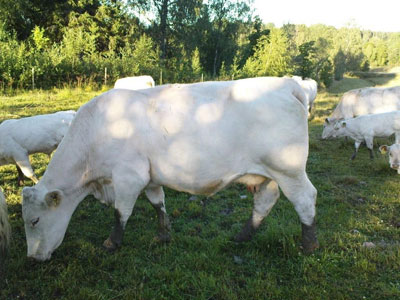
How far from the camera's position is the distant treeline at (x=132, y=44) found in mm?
18500

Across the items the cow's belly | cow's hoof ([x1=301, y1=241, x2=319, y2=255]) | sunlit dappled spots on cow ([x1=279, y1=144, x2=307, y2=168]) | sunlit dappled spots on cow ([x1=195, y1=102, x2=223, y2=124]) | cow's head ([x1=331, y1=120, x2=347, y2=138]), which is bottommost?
cow's head ([x1=331, y1=120, x2=347, y2=138])

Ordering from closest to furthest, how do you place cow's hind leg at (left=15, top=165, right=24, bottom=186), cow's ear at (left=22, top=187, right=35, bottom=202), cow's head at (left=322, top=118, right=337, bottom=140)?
1. cow's ear at (left=22, top=187, right=35, bottom=202)
2. cow's hind leg at (left=15, top=165, right=24, bottom=186)
3. cow's head at (left=322, top=118, right=337, bottom=140)

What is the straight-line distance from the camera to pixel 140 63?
80.2 feet

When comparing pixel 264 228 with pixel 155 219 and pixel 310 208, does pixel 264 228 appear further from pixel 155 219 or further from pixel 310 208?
pixel 155 219

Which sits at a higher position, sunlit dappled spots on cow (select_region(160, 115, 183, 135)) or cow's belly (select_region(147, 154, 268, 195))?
sunlit dappled spots on cow (select_region(160, 115, 183, 135))

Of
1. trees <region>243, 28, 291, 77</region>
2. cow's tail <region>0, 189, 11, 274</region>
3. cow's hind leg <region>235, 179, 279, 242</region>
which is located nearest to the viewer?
cow's tail <region>0, 189, 11, 274</region>

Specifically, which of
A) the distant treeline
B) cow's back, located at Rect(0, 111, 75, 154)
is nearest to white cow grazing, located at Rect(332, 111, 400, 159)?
cow's back, located at Rect(0, 111, 75, 154)

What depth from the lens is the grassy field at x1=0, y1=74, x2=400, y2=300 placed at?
124 inches

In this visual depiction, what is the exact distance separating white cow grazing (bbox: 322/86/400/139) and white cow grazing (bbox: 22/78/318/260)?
8.01 meters

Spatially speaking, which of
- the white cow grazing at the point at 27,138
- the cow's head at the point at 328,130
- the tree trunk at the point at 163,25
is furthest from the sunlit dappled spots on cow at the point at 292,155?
the tree trunk at the point at 163,25

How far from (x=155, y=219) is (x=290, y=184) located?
2.16 meters

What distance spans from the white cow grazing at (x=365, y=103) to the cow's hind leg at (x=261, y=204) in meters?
7.59

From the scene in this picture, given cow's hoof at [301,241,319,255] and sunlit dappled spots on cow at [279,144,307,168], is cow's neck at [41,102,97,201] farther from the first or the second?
cow's hoof at [301,241,319,255]

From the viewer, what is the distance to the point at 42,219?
3.51 m
